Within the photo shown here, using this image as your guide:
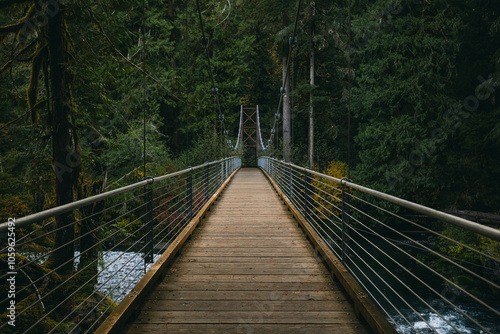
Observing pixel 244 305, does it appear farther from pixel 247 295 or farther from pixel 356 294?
pixel 356 294

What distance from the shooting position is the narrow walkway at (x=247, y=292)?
217cm

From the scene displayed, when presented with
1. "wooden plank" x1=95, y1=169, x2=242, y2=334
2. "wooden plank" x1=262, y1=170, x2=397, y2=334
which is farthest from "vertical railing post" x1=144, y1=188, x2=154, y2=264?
"wooden plank" x1=262, y1=170, x2=397, y2=334

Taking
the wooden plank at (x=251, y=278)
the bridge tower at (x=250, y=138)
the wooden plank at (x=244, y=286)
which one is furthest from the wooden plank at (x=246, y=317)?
the bridge tower at (x=250, y=138)

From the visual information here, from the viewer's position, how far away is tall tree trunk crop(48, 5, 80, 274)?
4.19m

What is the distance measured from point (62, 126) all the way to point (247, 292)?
3.28 metres

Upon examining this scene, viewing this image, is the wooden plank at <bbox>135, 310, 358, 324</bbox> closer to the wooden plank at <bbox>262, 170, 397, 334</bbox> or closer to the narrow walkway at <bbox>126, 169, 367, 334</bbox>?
the narrow walkway at <bbox>126, 169, 367, 334</bbox>

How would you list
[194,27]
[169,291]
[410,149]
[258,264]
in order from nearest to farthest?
[169,291] < [258,264] < [410,149] < [194,27]

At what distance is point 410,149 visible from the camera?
14.7 metres

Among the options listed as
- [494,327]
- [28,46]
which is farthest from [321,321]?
[494,327]

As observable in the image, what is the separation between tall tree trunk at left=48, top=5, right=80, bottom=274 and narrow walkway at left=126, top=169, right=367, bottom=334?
5.50 feet

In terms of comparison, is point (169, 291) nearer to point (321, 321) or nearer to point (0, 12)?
point (321, 321)

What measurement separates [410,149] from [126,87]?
13319mm

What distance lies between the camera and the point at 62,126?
14.1 ft

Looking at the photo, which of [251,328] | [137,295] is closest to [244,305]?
[251,328]
